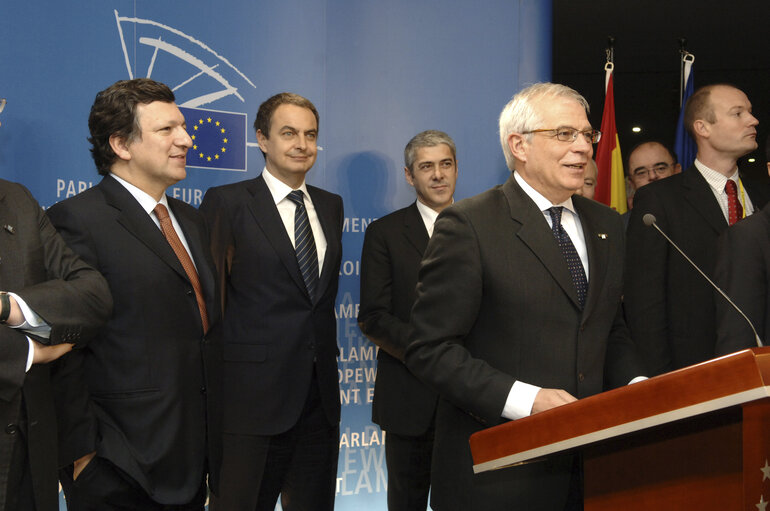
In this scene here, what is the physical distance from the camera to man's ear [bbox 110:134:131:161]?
246cm

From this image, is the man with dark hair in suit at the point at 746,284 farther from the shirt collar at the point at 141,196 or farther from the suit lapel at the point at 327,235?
the shirt collar at the point at 141,196

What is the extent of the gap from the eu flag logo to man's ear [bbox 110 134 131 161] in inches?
38.7

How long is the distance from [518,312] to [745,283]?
1.16 metres

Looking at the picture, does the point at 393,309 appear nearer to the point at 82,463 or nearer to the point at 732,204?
the point at 732,204

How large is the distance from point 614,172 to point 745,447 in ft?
13.9

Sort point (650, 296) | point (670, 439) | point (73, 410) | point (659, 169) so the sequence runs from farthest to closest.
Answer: point (659, 169)
point (650, 296)
point (73, 410)
point (670, 439)

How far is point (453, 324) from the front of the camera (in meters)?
1.97

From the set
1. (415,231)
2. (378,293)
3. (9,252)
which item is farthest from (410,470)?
(9,252)

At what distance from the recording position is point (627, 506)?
4.58ft

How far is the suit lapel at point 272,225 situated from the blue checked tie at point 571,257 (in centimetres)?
123

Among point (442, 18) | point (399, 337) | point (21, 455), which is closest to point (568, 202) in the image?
point (399, 337)

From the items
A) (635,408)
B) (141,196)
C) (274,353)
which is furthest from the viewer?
(274,353)

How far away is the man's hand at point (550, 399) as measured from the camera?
1.75 metres

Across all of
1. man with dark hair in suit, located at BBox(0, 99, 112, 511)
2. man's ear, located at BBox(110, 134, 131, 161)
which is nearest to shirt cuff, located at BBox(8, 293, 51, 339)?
man with dark hair in suit, located at BBox(0, 99, 112, 511)
